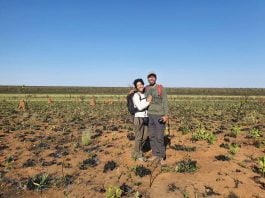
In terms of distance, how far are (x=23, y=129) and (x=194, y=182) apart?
11053 mm

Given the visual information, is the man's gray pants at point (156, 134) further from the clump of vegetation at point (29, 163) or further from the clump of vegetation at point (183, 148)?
the clump of vegetation at point (29, 163)

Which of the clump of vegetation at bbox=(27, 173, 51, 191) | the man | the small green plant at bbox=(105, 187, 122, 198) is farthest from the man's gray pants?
the clump of vegetation at bbox=(27, 173, 51, 191)

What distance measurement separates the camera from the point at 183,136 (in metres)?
11.6

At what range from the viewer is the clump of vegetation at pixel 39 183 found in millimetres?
6992

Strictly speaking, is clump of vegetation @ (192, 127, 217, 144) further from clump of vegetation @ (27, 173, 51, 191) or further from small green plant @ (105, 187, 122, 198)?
clump of vegetation @ (27, 173, 51, 191)

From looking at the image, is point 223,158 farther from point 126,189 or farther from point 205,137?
point 126,189

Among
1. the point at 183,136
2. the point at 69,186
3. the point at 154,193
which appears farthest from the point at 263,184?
the point at 183,136

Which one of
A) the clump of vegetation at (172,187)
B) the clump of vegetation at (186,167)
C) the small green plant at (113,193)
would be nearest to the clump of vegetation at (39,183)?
the small green plant at (113,193)

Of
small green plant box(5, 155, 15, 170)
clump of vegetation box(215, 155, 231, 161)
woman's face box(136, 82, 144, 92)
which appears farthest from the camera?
Result: small green plant box(5, 155, 15, 170)

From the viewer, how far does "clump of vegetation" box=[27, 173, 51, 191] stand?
22.9 feet

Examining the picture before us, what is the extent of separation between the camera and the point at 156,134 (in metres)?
8.17

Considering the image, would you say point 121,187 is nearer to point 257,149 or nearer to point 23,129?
point 257,149

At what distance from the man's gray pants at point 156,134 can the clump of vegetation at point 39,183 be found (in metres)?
2.88

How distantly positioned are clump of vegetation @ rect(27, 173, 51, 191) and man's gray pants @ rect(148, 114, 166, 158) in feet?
9.44
